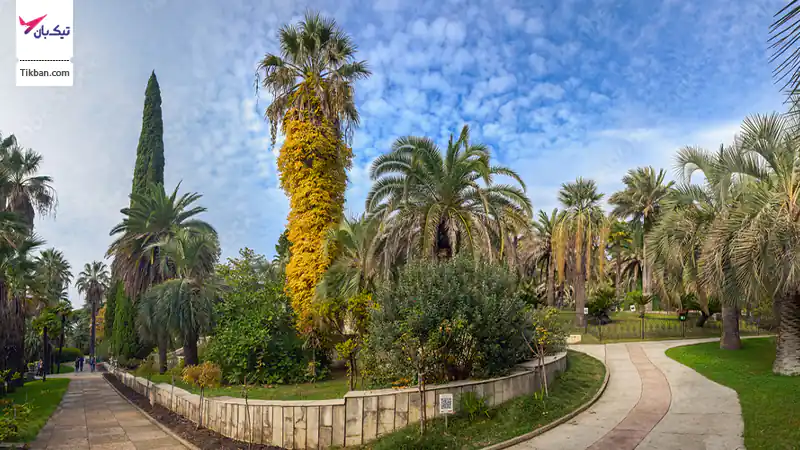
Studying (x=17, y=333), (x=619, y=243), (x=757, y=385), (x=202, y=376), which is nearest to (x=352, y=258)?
(x=202, y=376)

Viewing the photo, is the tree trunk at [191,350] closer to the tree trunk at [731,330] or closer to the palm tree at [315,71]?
the palm tree at [315,71]

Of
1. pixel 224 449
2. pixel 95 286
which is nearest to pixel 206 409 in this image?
pixel 224 449

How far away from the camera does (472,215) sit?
1919 cm

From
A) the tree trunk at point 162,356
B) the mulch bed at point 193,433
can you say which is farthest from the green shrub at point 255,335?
the tree trunk at point 162,356

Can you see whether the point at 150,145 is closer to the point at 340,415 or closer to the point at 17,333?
the point at 17,333

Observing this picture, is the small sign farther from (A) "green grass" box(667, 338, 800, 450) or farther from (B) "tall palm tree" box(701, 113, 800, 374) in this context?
(B) "tall palm tree" box(701, 113, 800, 374)

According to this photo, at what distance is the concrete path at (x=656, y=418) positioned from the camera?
10.7 m

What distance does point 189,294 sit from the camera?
968 inches

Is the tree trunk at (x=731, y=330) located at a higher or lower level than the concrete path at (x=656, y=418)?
higher

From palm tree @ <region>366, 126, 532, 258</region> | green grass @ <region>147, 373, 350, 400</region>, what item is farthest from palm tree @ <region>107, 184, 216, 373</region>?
palm tree @ <region>366, 126, 532, 258</region>

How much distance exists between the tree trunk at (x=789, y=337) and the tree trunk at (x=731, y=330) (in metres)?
5.40

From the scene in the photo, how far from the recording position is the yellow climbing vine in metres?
23.2

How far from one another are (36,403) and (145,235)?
12.8m

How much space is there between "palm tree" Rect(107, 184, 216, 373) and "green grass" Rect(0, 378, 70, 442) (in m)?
7.05
